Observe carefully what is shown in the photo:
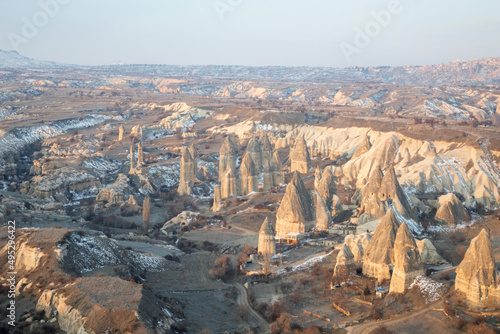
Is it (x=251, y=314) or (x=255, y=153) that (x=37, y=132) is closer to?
(x=255, y=153)

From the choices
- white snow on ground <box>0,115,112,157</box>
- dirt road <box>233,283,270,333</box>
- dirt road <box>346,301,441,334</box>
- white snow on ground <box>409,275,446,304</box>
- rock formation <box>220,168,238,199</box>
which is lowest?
dirt road <box>233,283,270,333</box>

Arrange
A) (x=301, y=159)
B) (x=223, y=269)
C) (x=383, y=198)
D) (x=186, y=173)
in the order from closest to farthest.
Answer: (x=223, y=269), (x=383, y=198), (x=186, y=173), (x=301, y=159)

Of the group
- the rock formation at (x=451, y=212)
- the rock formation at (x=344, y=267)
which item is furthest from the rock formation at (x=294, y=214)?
the rock formation at (x=451, y=212)

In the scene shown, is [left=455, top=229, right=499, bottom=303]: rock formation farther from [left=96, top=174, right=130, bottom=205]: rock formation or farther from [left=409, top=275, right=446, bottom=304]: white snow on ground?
[left=96, top=174, right=130, bottom=205]: rock formation

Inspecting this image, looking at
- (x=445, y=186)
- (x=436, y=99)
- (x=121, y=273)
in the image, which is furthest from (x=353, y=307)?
(x=436, y=99)

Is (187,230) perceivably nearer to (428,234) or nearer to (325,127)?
(428,234)

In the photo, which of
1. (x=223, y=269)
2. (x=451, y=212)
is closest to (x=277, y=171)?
(x=451, y=212)

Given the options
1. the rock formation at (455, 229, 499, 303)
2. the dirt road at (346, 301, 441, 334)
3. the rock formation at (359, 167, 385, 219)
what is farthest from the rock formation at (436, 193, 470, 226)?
the dirt road at (346, 301, 441, 334)
